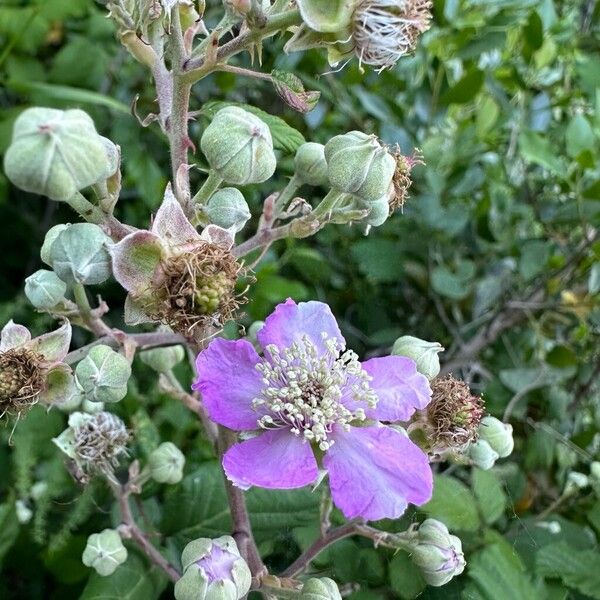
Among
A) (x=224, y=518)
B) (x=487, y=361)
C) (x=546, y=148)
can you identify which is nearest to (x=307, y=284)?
(x=487, y=361)

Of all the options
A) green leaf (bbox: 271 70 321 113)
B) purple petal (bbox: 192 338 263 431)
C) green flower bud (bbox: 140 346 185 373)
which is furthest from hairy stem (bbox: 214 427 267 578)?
green leaf (bbox: 271 70 321 113)

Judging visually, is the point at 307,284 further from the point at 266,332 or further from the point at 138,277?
the point at 138,277

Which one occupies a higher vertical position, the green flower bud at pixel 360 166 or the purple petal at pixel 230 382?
the green flower bud at pixel 360 166

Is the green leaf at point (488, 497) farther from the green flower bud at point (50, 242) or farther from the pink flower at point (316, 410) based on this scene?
the green flower bud at point (50, 242)

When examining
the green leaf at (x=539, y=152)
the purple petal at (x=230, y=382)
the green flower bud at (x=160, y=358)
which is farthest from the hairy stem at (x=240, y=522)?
the green leaf at (x=539, y=152)

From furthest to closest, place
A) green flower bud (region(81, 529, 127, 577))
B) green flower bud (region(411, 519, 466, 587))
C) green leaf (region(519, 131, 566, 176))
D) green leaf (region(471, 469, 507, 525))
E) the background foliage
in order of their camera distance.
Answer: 1. green leaf (region(519, 131, 566, 176))
2. the background foliage
3. green leaf (region(471, 469, 507, 525))
4. green flower bud (region(81, 529, 127, 577))
5. green flower bud (region(411, 519, 466, 587))

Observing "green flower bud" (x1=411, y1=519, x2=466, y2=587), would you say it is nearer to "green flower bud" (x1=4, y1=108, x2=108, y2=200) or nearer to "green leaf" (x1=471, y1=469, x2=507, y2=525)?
"green leaf" (x1=471, y1=469, x2=507, y2=525)
